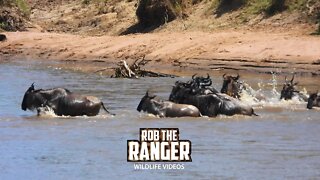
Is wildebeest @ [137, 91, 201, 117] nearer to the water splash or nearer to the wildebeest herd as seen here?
the wildebeest herd

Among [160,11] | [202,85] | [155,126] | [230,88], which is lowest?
[155,126]

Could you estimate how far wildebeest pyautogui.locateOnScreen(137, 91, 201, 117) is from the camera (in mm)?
16781

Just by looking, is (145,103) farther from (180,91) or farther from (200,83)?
(200,83)

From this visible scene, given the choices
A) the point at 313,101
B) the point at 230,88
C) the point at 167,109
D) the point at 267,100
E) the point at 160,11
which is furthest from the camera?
the point at 160,11

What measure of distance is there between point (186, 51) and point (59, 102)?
15.9 m

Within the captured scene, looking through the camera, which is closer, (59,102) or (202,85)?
(59,102)

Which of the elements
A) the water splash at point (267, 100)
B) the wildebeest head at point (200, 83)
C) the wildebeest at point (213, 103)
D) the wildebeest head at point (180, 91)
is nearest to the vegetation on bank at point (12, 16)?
the water splash at point (267, 100)

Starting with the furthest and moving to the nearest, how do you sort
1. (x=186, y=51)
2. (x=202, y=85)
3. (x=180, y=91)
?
(x=186, y=51) → (x=202, y=85) → (x=180, y=91)

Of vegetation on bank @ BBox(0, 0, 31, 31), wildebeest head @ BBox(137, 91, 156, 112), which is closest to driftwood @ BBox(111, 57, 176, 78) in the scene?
wildebeest head @ BBox(137, 91, 156, 112)

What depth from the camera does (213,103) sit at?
1706cm

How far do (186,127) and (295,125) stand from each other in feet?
6.72

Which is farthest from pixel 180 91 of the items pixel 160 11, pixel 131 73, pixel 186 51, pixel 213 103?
pixel 160 11

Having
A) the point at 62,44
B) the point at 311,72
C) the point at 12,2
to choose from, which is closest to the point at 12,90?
the point at 311,72

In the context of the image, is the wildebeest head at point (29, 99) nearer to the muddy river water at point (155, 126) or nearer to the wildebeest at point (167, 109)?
the muddy river water at point (155, 126)
